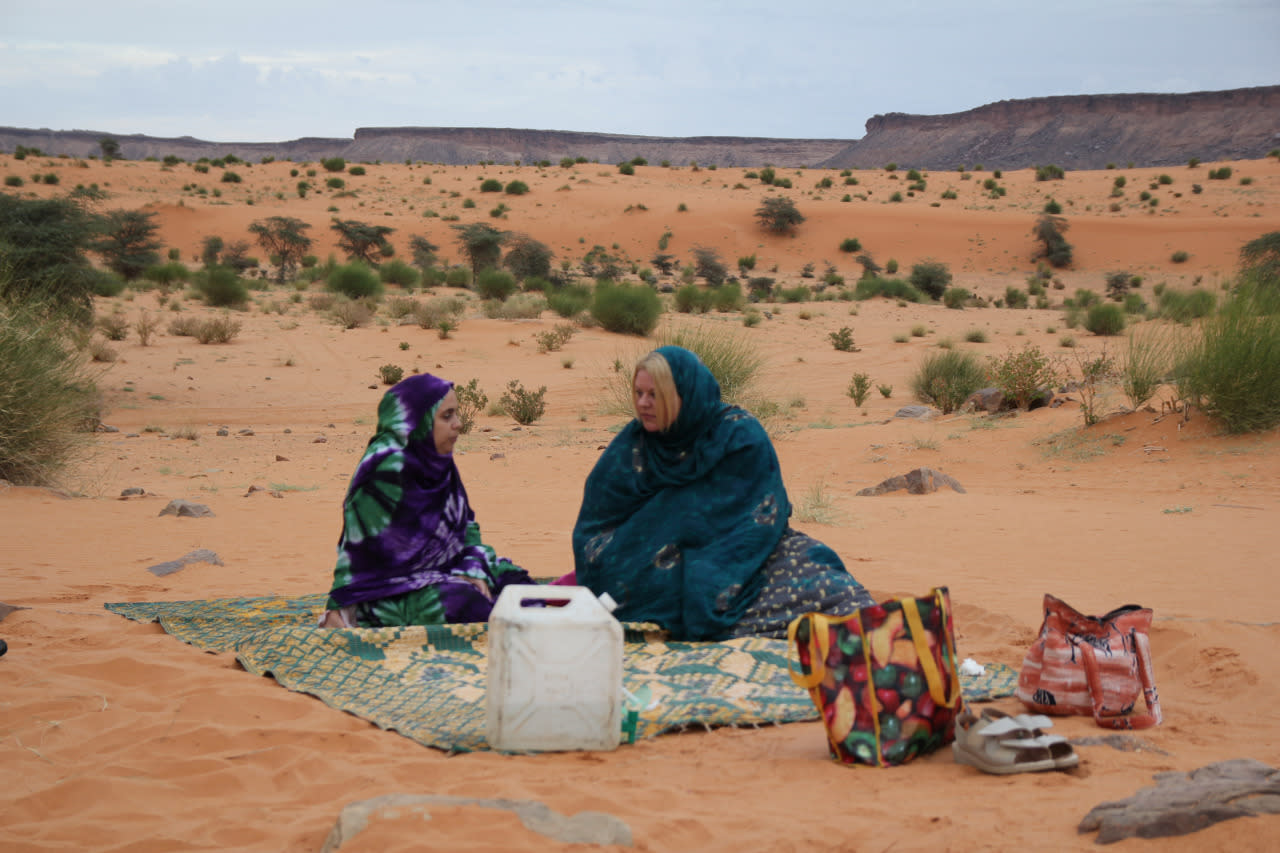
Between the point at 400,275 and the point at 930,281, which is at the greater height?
the point at 930,281

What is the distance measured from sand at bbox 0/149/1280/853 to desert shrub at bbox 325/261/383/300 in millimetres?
5386

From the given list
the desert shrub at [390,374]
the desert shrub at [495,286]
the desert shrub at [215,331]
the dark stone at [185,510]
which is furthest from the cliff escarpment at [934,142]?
the dark stone at [185,510]

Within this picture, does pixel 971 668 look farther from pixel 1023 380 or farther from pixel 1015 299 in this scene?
pixel 1015 299

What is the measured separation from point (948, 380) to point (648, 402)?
11.3 metres

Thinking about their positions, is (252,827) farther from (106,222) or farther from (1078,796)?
(106,222)

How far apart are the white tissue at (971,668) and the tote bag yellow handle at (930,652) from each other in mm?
902

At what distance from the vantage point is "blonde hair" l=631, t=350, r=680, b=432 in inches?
188

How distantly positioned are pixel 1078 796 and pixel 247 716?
272 cm

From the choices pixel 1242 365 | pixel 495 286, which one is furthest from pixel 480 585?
pixel 495 286

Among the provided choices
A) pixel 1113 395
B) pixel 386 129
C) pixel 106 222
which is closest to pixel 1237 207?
pixel 1113 395

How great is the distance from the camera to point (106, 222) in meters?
17.4

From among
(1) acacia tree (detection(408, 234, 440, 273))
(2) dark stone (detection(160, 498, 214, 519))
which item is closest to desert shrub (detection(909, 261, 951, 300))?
(1) acacia tree (detection(408, 234, 440, 273))

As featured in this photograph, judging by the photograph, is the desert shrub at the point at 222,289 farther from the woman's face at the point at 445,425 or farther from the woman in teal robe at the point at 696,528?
the woman in teal robe at the point at 696,528

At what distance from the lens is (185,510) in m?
8.24
